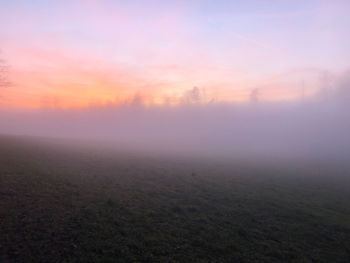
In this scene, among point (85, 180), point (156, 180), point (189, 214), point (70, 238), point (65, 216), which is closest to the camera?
point (70, 238)

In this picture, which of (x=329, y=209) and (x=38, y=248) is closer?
(x=38, y=248)

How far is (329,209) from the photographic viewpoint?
22500 mm

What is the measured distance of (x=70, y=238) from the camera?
36.9ft

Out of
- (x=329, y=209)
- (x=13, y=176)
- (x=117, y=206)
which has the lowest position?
(x=329, y=209)

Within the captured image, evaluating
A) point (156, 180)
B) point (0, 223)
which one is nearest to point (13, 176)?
point (0, 223)

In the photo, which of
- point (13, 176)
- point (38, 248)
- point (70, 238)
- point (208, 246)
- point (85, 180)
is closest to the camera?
point (38, 248)

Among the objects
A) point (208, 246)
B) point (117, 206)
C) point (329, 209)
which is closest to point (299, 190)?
point (329, 209)

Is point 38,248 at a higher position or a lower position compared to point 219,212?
higher

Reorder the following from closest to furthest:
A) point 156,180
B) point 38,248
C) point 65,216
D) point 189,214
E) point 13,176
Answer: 1. point 38,248
2. point 65,216
3. point 189,214
4. point 13,176
5. point 156,180

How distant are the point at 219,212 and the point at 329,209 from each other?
1363 cm

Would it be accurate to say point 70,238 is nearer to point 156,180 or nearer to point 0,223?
point 0,223

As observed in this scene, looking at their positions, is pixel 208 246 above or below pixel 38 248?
below

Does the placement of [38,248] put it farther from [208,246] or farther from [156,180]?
[156,180]

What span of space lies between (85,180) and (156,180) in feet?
31.9
